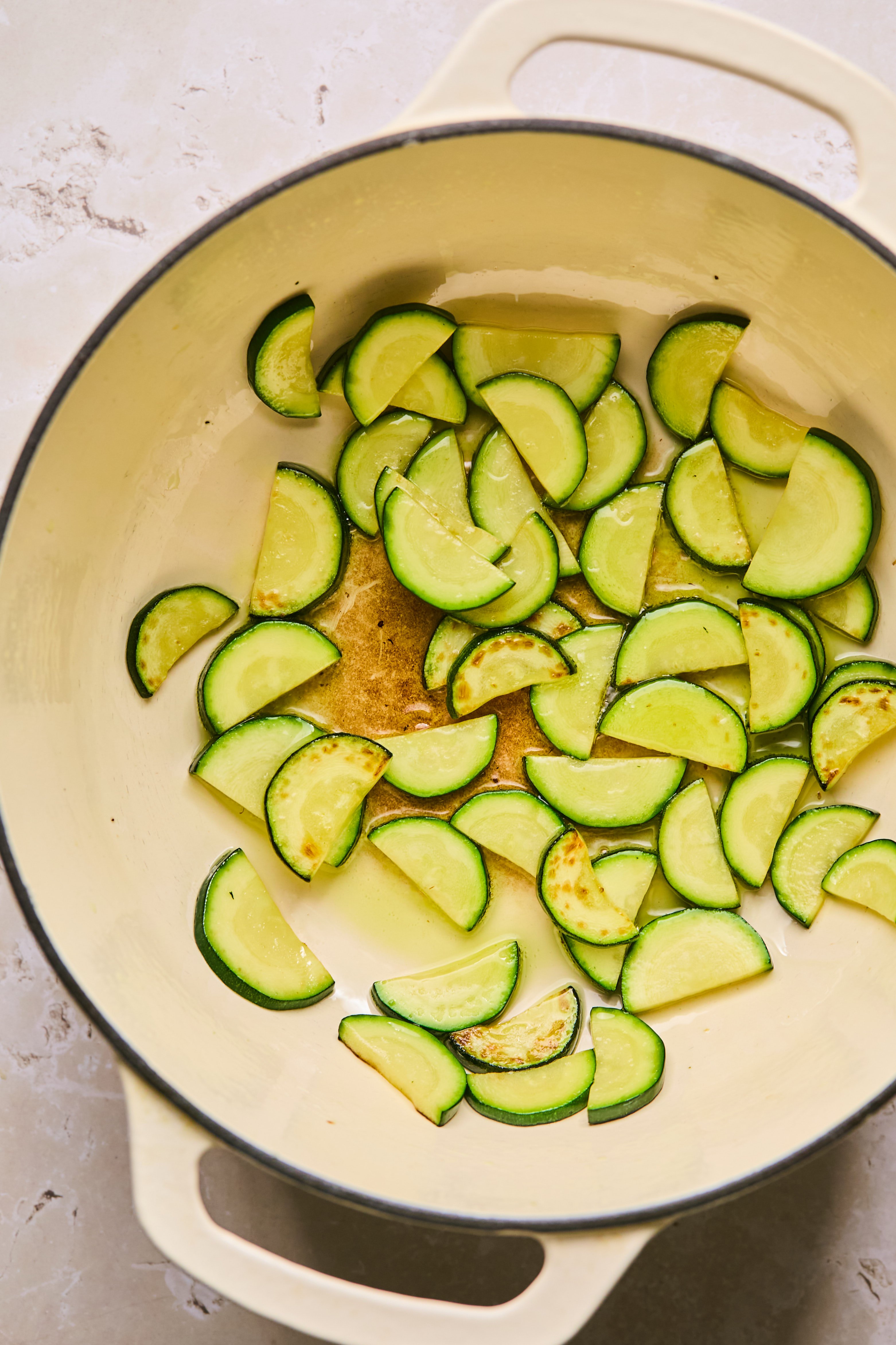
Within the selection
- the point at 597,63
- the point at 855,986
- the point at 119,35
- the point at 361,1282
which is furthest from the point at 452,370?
the point at 361,1282

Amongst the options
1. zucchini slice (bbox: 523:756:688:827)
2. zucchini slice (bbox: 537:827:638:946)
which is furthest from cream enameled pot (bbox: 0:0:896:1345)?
zucchini slice (bbox: 523:756:688:827)

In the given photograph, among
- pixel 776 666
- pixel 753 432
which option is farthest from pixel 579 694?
pixel 753 432

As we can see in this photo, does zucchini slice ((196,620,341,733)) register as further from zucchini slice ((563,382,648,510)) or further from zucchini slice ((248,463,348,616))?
zucchini slice ((563,382,648,510))

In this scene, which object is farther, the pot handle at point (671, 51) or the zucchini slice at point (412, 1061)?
the zucchini slice at point (412, 1061)

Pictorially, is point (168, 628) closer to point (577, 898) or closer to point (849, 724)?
point (577, 898)

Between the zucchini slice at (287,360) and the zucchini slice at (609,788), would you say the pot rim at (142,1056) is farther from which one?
the zucchini slice at (609,788)

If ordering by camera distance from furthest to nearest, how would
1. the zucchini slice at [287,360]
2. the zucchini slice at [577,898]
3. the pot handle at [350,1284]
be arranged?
the zucchini slice at [577,898]
the zucchini slice at [287,360]
the pot handle at [350,1284]

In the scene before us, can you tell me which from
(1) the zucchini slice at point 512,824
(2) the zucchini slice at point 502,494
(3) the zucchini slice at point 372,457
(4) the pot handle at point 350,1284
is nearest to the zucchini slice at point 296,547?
(3) the zucchini slice at point 372,457
